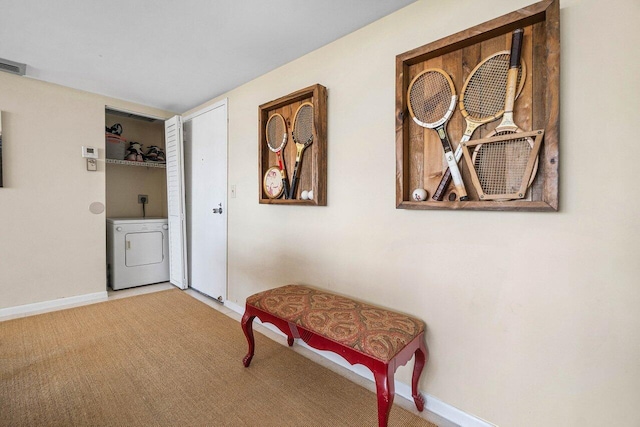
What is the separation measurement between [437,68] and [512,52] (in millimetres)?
A: 337

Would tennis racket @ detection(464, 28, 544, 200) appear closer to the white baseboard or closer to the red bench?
the red bench

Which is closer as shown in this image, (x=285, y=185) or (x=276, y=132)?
(x=285, y=185)

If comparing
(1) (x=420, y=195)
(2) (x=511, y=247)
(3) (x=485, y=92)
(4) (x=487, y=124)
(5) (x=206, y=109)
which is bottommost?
(2) (x=511, y=247)

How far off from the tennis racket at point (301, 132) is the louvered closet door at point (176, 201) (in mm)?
1867

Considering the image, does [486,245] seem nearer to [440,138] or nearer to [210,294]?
[440,138]

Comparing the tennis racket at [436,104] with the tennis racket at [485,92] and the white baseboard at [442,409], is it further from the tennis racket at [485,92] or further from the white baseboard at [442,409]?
the white baseboard at [442,409]

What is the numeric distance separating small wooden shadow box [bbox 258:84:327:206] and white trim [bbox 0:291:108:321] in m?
2.30

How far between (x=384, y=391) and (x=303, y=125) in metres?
1.71

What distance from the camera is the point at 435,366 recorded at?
1.49 metres

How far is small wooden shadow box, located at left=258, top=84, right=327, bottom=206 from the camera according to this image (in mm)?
1938

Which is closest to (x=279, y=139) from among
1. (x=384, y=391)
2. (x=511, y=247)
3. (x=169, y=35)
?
(x=169, y=35)

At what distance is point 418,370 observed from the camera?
1470 millimetres

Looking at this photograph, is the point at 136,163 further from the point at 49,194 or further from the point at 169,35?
the point at 169,35

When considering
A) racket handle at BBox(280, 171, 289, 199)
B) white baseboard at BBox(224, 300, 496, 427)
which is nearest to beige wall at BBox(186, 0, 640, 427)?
white baseboard at BBox(224, 300, 496, 427)
